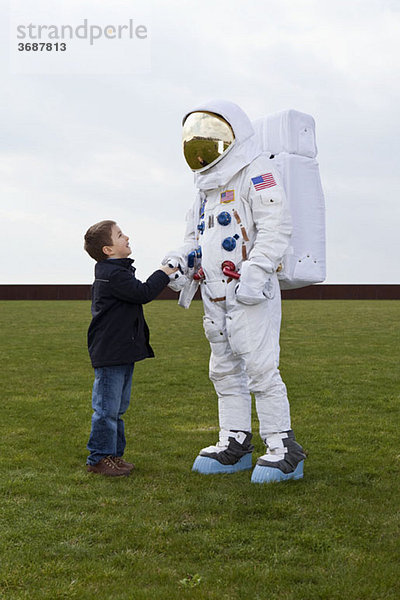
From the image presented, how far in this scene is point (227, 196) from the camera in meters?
4.70

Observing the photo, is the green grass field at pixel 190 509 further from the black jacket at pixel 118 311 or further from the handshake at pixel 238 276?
the handshake at pixel 238 276

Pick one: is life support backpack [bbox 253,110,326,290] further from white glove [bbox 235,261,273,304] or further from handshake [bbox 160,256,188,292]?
handshake [bbox 160,256,188,292]

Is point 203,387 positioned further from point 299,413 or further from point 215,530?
point 215,530

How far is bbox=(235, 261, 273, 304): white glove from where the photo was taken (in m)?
4.36

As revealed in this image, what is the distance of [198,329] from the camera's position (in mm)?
16672

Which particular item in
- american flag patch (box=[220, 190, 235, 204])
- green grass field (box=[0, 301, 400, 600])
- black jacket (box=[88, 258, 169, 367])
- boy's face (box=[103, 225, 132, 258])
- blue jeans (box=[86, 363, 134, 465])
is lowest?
green grass field (box=[0, 301, 400, 600])

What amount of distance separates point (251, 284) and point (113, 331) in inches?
37.9

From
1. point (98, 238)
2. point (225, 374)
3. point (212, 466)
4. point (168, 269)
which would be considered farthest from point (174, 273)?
point (212, 466)

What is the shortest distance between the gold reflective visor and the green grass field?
2129mm

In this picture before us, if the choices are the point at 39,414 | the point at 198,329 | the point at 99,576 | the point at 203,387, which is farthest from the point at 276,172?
the point at 198,329

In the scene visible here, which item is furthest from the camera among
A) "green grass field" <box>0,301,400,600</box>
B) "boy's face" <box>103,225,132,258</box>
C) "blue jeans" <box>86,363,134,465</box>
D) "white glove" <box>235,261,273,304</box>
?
"boy's face" <box>103,225,132,258</box>

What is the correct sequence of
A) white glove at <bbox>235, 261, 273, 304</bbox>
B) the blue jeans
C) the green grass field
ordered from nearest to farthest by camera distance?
the green grass field < white glove at <bbox>235, 261, 273, 304</bbox> < the blue jeans

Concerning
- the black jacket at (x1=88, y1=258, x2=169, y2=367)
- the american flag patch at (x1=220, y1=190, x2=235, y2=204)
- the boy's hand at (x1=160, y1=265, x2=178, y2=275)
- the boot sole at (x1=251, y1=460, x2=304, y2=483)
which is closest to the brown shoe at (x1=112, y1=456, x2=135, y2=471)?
the black jacket at (x1=88, y1=258, x2=169, y2=367)

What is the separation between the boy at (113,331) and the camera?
4.53 m
